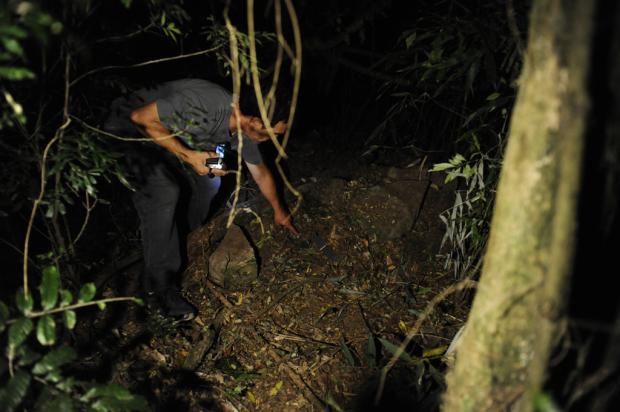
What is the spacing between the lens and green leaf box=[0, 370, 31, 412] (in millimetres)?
1210

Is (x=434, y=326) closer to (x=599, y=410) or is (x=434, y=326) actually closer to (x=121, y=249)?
(x=599, y=410)

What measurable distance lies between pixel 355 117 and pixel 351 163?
0.84 metres

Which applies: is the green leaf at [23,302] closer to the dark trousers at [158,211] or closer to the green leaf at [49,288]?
the green leaf at [49,288]

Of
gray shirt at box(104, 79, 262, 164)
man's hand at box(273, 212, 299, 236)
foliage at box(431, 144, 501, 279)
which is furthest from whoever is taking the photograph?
man's hand at box(273, 212, 299, 236)

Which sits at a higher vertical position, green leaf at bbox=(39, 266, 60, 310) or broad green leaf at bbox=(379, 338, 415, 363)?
green leaf at bbox=(39, 266, 60, 310)

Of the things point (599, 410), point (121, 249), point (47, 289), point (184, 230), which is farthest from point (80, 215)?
point (599, 410)

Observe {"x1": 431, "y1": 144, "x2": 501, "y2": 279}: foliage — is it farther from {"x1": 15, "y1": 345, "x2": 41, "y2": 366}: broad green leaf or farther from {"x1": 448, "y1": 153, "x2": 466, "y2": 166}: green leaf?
{"x1": 15, "y1": 345, "x2": 41, "y2": 366}: broad green leaf

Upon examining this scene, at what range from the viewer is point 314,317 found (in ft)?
9.62

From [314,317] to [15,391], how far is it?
1.93 m

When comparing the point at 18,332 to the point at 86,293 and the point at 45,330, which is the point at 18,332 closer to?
the point at 45,330

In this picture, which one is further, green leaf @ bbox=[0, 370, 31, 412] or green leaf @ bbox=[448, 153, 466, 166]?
green leaf @ bbox=[448, 153, 466, 166]

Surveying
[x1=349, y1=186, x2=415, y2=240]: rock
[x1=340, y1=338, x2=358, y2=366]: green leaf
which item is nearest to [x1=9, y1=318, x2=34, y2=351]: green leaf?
[x1=340, y1=338, x2=358, y2=366]: green leaf

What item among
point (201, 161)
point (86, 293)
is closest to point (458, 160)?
point (201, 161)

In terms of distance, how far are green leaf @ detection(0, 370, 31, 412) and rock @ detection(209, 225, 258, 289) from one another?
193 cm
